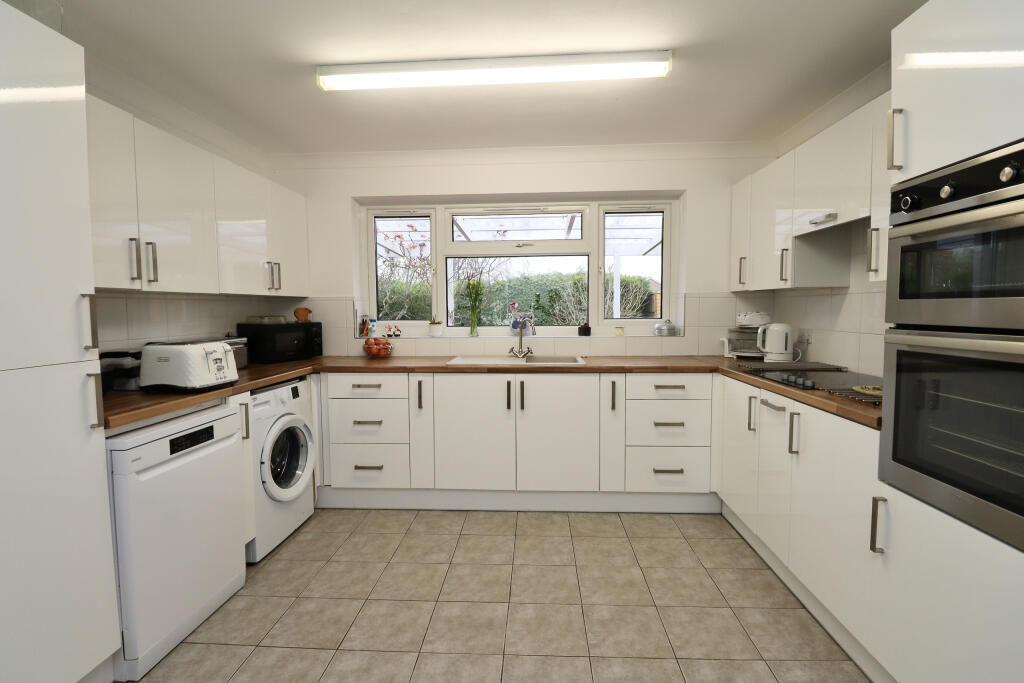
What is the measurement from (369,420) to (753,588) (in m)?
2.18

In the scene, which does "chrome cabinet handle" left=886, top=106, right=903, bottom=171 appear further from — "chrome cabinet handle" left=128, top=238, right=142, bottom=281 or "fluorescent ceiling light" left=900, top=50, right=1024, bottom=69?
"chrome cabinet handle" left=128, top=238, right=142, bottom=281

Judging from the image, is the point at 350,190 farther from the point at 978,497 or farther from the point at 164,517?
the point at 978,497

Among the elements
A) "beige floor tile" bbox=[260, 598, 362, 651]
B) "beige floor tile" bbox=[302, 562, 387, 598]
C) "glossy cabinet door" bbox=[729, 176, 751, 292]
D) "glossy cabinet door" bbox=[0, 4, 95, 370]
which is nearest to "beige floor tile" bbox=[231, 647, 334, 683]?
"beige floor tile" bbox=[260, 598, 362, 651]

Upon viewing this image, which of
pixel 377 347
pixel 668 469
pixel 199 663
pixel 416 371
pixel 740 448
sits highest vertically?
pixel 377 347

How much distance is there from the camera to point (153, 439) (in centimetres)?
156

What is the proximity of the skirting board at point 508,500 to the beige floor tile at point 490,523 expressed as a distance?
5cm

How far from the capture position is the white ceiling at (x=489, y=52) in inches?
67.0

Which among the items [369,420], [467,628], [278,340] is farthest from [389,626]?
[278,340]

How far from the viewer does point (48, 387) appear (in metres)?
1.25

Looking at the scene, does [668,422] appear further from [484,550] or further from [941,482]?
[941,482]

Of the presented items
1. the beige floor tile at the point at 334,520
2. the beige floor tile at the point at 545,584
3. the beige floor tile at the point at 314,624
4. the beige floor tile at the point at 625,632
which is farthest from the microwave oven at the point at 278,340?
the beige floor tile at the point at 625,632

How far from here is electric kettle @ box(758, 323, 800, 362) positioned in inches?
102

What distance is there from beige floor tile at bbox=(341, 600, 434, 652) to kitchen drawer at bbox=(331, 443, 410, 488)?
90 centimetres

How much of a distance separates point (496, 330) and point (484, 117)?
1453mm
